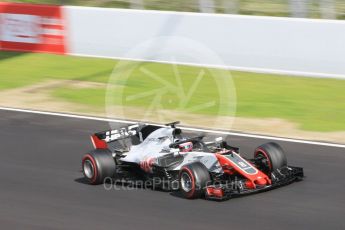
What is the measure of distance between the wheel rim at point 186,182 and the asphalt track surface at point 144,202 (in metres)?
0.15

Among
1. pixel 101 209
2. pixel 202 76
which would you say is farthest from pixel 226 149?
pixel 202 76

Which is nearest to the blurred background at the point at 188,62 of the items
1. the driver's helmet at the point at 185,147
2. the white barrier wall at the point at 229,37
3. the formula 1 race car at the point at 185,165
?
the white barrier wall at the point at 229,37

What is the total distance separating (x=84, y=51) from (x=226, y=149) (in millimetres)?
10271

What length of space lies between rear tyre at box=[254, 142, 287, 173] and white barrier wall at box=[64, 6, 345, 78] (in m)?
6.72

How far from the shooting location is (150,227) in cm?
823

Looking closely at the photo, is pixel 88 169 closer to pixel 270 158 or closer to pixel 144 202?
pixel 144 202

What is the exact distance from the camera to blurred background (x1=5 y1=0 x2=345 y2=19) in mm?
16609

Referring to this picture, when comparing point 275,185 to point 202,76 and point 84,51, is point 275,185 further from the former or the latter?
point 84,51

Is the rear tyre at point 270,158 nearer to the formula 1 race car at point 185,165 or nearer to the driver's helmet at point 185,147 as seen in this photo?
the formula 1 race car at point 185,165

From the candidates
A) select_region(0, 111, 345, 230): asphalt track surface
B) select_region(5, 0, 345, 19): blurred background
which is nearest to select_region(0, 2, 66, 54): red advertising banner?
select_region(5, 0, 345, 19): blurred background

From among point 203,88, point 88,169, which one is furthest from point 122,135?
point 203,88

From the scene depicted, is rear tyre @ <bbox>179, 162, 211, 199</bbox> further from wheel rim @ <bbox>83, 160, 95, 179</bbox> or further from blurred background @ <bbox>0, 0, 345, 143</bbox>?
blurred background @ <bbox>0, 0, 345, 143</bbox>

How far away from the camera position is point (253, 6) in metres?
17.8

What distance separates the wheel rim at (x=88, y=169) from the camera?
9.80m
